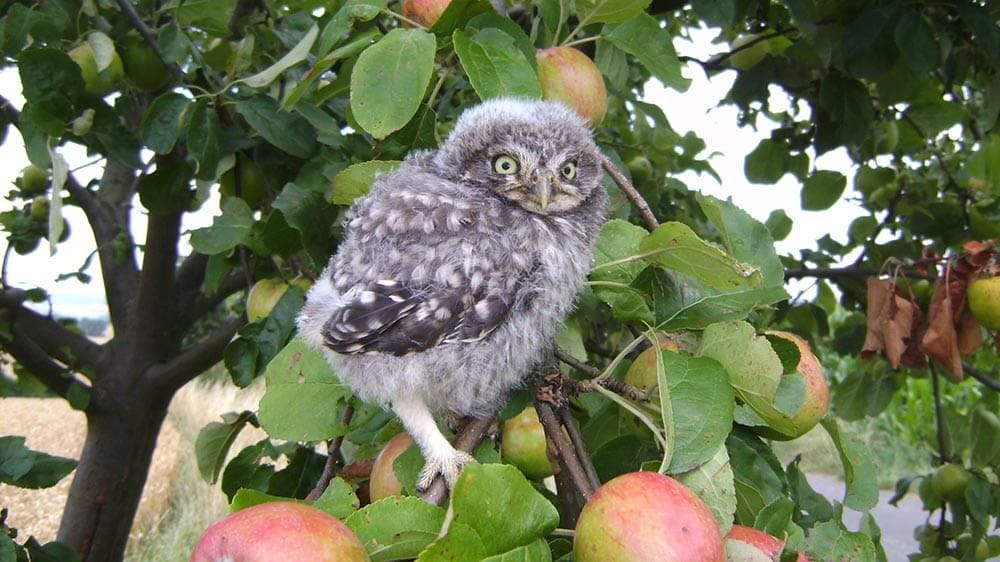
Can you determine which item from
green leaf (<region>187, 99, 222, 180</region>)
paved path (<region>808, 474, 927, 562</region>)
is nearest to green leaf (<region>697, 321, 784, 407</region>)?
green leaf (<region>187, 99, 222, 180</region>)

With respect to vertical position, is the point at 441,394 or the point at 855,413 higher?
the point at 441,394

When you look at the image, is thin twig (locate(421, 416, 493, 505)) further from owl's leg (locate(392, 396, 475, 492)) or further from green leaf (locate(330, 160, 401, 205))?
green leaf (locate(330, 160, 401, 205))

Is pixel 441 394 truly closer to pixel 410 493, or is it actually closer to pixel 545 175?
pixel 410 493

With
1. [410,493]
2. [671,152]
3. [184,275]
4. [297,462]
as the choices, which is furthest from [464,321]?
[184,275]

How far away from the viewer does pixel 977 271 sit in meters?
1.75

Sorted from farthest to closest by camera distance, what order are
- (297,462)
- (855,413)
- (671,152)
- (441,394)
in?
(855,413) < (671,152) < (297,462) < (441,394)

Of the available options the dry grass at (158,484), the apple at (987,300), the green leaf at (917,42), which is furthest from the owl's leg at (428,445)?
the dry grass at (158,484)

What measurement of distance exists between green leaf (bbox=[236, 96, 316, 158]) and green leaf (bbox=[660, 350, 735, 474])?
0.95 meters

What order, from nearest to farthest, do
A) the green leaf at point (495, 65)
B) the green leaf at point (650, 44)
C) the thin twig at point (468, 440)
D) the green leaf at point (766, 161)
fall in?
1. the thin twig at point (468, 440)
2. the green leaf at point (495, 65)
3. the green leaf at point (650, 44)
4. the green leaf at point (766, 161)

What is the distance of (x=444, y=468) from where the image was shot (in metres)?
0.95

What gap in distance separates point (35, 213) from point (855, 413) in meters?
2.67

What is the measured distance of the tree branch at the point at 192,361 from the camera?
2.38m

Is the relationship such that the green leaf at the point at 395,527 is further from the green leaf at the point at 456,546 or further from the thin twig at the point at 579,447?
the thin twig at the point at 579,447

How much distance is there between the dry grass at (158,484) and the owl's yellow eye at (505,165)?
4678 millimetres
